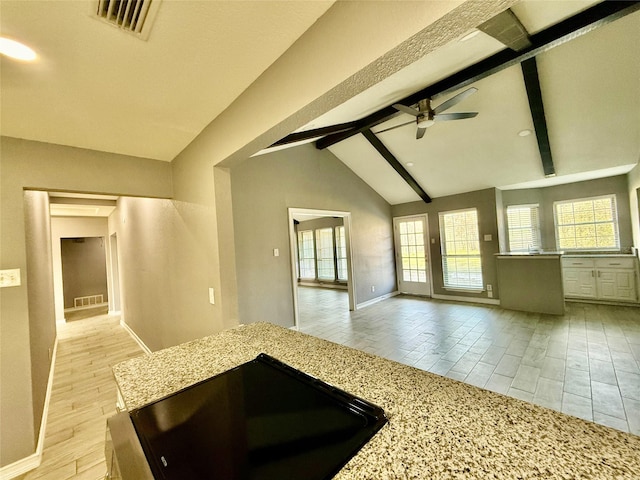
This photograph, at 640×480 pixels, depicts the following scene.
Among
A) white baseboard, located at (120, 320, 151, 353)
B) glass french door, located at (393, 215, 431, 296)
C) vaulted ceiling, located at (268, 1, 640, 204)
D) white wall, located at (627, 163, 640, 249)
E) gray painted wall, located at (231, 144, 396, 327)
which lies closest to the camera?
vaulted ceiling, located at (268, 1, 640, 204)

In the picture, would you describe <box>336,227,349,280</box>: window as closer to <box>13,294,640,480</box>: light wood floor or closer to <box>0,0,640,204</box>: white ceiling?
<box>13,294,640,480</box>: light wood floor

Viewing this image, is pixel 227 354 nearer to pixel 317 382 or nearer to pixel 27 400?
pixel 317 382

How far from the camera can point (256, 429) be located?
2.45 ft

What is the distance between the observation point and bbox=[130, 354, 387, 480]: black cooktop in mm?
610

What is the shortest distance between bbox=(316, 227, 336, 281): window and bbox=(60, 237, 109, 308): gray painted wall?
20.4 ft

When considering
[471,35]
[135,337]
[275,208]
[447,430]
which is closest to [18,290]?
[447,430]

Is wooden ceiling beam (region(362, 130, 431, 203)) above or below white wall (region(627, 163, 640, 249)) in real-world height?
above

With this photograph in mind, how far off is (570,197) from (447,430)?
7371 millimetres

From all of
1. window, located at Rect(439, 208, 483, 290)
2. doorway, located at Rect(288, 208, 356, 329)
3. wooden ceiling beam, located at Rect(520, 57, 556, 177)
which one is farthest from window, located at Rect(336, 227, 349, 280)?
wooden ceiling beam, located at Rect(520, 57, 556, 177)

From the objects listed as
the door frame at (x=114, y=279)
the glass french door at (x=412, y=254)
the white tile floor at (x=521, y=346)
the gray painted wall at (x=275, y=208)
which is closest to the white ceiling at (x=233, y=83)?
the gray painted wall at (x=275, y=208)

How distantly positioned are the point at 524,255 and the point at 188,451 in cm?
591

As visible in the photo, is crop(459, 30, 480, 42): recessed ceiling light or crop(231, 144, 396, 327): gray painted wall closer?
crop(459, 30, 480, 42): recessed ceiling light

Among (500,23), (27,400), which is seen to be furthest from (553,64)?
(27,400)

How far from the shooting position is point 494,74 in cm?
310
